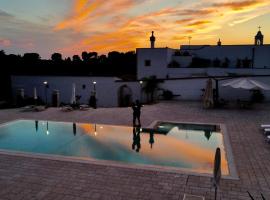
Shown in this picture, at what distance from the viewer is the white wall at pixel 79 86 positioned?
2738 centimetres

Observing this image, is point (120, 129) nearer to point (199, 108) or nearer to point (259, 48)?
point (199, 108)

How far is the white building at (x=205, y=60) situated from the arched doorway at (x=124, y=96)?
4478 millimetres

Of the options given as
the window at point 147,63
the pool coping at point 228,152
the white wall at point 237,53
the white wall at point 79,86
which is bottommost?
the pool coping at point 228,152

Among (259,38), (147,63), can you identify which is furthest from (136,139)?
(259,38)

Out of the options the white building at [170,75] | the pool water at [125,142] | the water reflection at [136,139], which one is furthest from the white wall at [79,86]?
the water reflection at [136,139]

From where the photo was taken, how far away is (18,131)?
1303 cm

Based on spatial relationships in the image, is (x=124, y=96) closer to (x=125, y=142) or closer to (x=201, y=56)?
(x=201, y=56)

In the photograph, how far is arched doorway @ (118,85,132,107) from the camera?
2683 centimetres

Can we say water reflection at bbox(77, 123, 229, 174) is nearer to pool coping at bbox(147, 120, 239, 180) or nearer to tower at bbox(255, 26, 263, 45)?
pool coping at bbox(147, 120, 239, 180)

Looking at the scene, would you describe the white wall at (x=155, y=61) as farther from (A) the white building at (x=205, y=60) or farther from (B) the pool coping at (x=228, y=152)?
(B) the pool coping at (x=228, y=152)

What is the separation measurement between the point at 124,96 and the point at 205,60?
13.5 m

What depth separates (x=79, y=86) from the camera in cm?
2883

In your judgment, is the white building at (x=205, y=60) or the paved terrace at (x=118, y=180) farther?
the white building at (x=205, y=60)

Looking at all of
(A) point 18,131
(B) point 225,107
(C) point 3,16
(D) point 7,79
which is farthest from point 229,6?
(D) point 7,79
